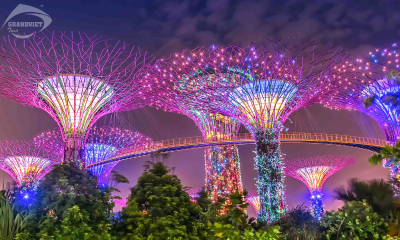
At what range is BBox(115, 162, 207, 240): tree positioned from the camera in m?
9.77

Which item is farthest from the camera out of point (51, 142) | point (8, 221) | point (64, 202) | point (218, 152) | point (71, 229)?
point (51, 142)

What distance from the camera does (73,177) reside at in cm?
1037

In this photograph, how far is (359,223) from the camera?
1052cm

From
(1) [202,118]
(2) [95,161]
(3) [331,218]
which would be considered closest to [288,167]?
(1) [202,118]

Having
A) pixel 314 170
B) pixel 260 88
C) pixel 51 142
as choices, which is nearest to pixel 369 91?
pixel 260 88

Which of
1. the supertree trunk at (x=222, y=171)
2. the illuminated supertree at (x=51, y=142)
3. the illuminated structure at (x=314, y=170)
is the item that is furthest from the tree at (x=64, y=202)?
the illuminated structure at (x=314, y=170)

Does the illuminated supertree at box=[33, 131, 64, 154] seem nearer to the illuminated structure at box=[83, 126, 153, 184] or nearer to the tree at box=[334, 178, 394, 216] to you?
the illuminated structure at box=[83, 126, 153, 184]

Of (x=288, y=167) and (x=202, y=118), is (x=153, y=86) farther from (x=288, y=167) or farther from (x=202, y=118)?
(x=288, y=167)

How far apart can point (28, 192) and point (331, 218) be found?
9.86 m

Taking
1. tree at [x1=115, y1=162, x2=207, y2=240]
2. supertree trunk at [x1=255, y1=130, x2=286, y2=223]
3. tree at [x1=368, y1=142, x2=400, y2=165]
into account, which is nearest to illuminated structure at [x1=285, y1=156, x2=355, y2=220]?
supertree trunk at [x1=255, y1=130, x2=286, y2=223]

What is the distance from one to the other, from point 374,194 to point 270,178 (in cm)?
836

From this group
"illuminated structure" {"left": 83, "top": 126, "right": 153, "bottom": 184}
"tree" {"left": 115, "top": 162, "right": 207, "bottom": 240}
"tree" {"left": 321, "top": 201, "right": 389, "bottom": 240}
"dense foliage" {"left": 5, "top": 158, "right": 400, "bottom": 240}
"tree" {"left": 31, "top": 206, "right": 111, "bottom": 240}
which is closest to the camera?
"tree" {"left": 31, "top": 206, "right": 111, "bottom": 240}

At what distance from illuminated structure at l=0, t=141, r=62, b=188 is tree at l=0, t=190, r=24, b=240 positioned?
96.7 feet

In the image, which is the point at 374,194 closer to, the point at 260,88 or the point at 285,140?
the point at 260,88
